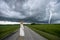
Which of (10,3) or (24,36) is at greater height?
(10,3)

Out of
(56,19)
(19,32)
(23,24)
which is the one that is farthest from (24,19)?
(56,19)

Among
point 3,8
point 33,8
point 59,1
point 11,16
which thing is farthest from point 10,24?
point 59,1

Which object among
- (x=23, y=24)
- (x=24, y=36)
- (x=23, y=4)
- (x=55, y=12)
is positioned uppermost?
(x=23, y=4)

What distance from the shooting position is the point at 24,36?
10281 mm

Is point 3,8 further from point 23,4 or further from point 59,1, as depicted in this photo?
point 59,1

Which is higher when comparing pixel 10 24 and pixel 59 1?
pixel 59 1

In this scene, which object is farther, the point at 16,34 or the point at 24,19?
the point at 16,34

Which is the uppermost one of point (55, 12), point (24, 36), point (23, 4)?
point (23, 4)

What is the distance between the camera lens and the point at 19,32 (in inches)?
410

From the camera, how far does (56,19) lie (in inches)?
400

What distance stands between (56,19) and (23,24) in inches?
93.1

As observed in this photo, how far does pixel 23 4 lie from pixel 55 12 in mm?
2384

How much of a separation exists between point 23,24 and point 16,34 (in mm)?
1116

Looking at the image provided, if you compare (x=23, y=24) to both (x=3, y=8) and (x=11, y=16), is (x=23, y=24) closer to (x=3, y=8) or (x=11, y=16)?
(x=11, y=16)
